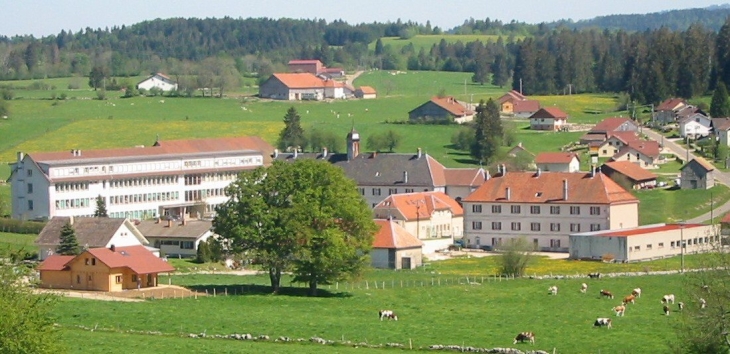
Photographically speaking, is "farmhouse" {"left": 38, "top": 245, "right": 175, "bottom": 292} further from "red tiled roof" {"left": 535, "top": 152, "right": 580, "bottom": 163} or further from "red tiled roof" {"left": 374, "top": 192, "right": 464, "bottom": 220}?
"red tiled roof" {"left": 535, "top": 152, "right": 580, "bottom": 163}

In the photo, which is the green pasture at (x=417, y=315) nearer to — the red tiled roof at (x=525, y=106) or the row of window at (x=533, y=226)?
the row of window at (x=533, y=226)

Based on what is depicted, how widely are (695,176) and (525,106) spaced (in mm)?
45849

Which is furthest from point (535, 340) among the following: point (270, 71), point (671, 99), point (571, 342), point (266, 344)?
point (270, 71)

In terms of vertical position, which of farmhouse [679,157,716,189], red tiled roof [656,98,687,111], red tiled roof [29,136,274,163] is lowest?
farmhouse [679,157,716,189]

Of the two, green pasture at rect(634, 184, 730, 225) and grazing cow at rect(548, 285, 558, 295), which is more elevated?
green pasture at rect(634, 184, 730, 225)

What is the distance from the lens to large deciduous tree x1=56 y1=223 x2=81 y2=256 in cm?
6444

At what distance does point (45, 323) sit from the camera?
3441 centimetres

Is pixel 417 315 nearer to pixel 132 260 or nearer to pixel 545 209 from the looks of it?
pixel 132 260

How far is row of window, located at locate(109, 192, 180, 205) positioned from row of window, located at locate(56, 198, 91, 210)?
59.1 inches

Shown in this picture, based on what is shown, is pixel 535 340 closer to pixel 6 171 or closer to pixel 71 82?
pixel 6 171

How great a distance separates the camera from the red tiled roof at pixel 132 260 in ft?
186

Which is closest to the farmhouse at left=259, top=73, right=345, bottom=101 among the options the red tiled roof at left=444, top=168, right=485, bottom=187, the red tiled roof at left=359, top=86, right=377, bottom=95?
the red tiled roof at left=359, top=86, right=377, bottom=95

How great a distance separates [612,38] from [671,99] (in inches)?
2376

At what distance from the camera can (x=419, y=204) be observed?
8038cm
